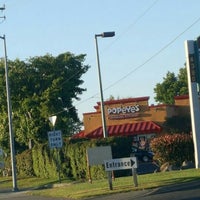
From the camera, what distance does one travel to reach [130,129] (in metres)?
56.8

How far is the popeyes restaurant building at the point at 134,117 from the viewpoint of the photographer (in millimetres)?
56344

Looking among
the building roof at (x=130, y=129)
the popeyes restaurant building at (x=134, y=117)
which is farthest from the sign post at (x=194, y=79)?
the popeyes restaurant building at (x=134, y=117)

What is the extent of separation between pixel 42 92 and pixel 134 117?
844 centimetres

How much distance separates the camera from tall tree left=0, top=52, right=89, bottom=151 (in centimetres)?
5625

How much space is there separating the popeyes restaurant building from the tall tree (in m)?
2.64

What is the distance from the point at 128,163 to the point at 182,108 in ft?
121

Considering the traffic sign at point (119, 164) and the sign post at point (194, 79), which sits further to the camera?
the sign post at point (194, 79)

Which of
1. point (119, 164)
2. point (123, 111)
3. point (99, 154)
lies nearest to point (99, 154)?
point (99, 154)

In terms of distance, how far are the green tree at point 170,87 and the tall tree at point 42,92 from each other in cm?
3502

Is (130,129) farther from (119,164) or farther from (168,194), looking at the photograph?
(168,194)

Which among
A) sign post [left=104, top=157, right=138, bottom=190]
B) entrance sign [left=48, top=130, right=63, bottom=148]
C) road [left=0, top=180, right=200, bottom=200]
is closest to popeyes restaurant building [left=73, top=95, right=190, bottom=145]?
entrance sign [left=48, top=130, right=63, bottom=148]

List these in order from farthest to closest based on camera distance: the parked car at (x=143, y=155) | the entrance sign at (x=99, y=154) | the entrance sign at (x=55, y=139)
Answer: the parked car at (x=143, y=155) < the entrance sign at (x=55, y=139) < the entrance sign at (x=99, y=154)

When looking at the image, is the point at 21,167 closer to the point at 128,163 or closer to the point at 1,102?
the point at 1,102

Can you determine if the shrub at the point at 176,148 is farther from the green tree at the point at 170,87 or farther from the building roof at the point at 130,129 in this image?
the green tree at the point at 170,87
